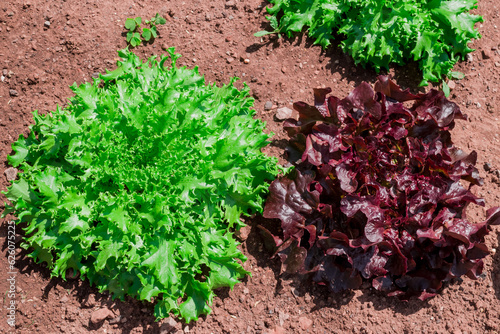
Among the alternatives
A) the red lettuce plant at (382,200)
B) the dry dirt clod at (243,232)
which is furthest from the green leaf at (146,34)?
the dry dirt clod at (243,232)

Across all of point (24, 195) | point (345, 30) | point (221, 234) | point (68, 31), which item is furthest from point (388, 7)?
point (24, 195)

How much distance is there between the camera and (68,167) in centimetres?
364

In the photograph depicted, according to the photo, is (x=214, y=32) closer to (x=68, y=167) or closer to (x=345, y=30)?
(x=345, y=30)

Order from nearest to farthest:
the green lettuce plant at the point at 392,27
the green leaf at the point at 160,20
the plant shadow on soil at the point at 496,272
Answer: the plant shadow on soil at the point at 496,272 < the green lettuce plant at the point at 392,27 < the green leaf at the point at 160,20

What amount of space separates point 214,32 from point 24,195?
2.40 meters

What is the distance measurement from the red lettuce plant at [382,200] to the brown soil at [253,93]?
308 millimetres

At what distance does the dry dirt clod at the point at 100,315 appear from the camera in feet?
11.9

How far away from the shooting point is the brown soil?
3.73 meters

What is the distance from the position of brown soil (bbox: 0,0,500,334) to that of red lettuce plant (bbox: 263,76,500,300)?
0.31 m

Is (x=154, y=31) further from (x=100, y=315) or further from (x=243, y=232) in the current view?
(x=100, y=315)

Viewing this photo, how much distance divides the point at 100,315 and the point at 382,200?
2461 mm

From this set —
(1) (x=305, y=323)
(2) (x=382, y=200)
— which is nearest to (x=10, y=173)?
(1) (x=305, y=323)

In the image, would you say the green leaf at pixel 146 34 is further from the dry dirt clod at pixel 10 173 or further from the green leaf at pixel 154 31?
the dry dirt clod at pixel 10 173

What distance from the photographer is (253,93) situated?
438 cm
